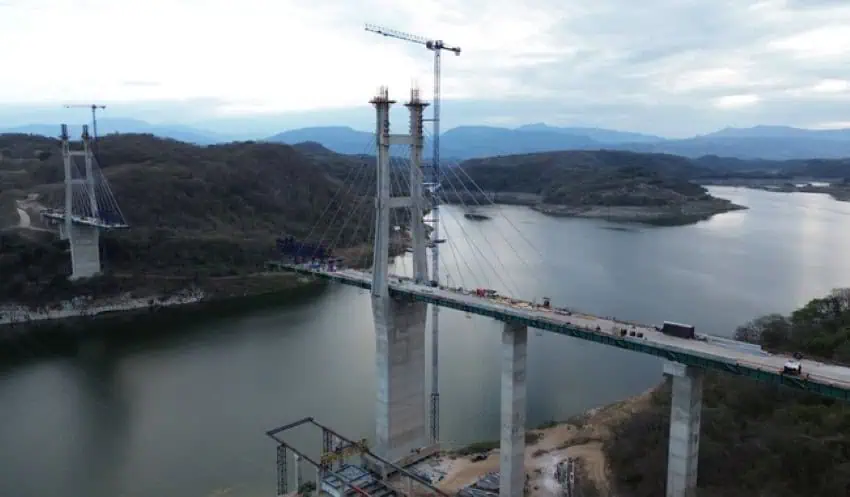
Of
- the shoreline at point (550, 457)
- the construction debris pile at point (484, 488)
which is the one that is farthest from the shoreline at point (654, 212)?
the construction debris pile at point (484, 488)

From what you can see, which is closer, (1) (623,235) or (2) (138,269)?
(2) (138,269)

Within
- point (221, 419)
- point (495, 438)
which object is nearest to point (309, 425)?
point (221, 419)

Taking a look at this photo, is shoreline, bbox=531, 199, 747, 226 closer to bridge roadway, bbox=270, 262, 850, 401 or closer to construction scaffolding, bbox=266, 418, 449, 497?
bridge roadway, bbox=270, 262, 850, 401

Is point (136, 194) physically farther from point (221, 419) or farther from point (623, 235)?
point (623, 235)

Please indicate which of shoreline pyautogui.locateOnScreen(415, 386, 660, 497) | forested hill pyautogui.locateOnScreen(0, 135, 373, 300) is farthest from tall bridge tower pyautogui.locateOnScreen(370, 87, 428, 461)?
forested hill pyautogui.locateOnScreen(0, 135, 373, 300)

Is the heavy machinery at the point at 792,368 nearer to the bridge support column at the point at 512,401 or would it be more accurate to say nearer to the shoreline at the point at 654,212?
the bridge support column at the point at 512,401

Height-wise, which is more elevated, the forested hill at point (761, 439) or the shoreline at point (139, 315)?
the forested hill at point (761, 439)
